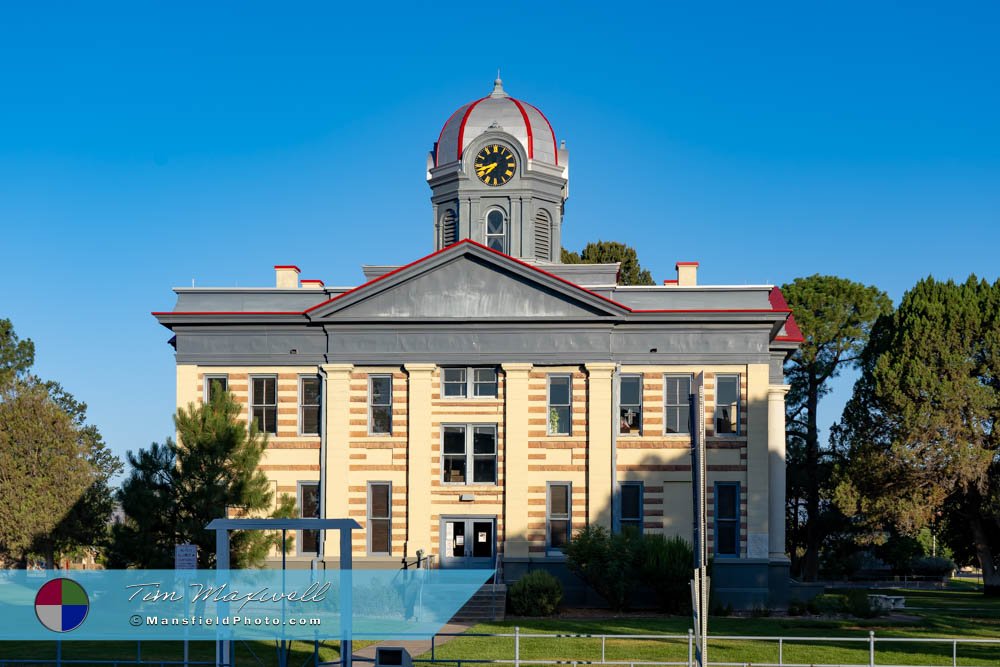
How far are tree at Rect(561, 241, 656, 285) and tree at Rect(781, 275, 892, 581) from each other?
1241 centimetres

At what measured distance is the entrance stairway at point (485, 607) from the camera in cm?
3822

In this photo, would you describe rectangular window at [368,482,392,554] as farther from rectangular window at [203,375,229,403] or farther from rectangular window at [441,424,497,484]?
rectangular window at [203,375,229,403]

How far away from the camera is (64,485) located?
46594 millimetres

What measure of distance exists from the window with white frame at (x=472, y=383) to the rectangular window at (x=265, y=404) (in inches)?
235

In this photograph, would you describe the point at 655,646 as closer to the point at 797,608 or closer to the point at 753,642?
the point at 753,642

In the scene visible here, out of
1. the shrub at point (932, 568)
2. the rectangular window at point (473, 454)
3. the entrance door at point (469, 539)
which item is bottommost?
the shrub at point (932, 568)

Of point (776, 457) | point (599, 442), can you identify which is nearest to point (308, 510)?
point (599, 442)

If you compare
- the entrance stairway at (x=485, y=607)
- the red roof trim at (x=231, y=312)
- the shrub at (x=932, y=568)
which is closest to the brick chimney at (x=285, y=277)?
the red roof trim at (x=231, y=312)

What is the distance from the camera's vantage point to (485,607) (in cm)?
3934

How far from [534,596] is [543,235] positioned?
15.9 metres

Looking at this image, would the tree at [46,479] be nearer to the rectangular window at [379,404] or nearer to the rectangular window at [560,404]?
the rectangular window at [379,404]

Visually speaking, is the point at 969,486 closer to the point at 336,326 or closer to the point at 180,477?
the point at 336,326

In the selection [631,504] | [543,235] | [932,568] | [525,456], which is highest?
[543,235]

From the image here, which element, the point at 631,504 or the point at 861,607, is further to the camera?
the point at 631,504
